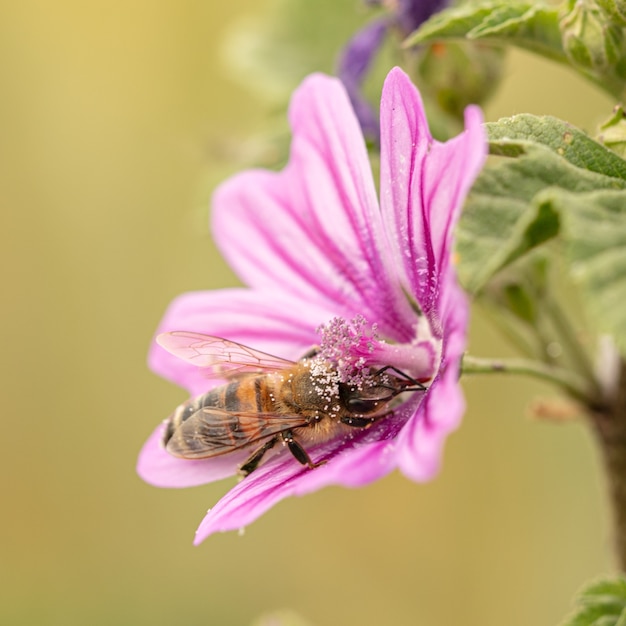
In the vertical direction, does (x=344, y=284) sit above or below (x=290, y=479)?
above

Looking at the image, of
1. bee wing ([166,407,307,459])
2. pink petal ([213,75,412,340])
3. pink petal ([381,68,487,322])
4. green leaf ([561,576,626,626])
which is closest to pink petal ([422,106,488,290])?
pink petal ([381,68,487,322])

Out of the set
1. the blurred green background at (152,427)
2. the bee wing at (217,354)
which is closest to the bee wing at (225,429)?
the bee wing at (217,354)

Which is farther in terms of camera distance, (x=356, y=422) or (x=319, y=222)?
(x=319, y=222)

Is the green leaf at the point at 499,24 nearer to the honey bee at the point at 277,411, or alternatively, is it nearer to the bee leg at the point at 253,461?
the honey bee at the point at 277,411

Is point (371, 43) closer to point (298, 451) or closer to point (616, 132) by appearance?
point (616, 132)

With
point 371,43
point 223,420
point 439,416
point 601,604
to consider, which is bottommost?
point 601,604

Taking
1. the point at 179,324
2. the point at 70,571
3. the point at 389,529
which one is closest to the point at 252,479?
the point at 179,324

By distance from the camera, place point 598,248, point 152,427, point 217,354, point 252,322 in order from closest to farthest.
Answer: point 598,248
point 217,354
point 252,322
point 152,427

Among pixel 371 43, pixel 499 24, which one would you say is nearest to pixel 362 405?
pixel 499 24
